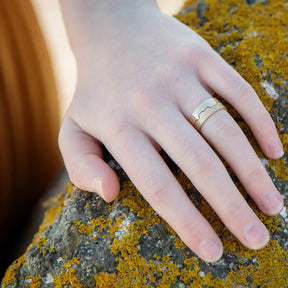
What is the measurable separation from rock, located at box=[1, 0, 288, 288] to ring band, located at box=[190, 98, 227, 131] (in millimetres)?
138

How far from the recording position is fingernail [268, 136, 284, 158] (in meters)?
1.17

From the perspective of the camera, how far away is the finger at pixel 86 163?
1.14 m

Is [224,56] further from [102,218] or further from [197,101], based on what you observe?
[102,218]

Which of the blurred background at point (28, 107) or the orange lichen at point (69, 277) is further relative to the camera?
the blurred background at point (28, 107)

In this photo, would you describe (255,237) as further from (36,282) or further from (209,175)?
(36,282)

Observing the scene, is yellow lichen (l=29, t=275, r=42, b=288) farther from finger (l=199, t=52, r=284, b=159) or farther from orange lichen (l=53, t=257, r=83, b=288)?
finger (l=199, t=52, r=284, b=159)

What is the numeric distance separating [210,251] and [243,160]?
1.05 feet

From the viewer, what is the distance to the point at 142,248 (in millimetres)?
1106

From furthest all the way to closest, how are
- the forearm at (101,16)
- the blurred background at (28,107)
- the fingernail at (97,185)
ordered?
the blurred background at (28,107) < the forearm at (101,16) < the fingernail at (97,185)

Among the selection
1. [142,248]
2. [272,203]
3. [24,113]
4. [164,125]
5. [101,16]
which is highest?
[101,16]

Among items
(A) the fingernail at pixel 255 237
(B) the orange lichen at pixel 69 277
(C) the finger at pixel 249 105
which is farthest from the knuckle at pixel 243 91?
(B) the orange lichen at pixel 69 277

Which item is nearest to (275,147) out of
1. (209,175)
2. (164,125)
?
(209,175)

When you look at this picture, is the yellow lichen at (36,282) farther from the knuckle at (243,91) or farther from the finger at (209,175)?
the knuckle at (243,91)

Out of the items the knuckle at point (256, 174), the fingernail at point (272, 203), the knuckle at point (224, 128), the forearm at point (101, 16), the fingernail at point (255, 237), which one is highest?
the forearm at point (101, 16)
